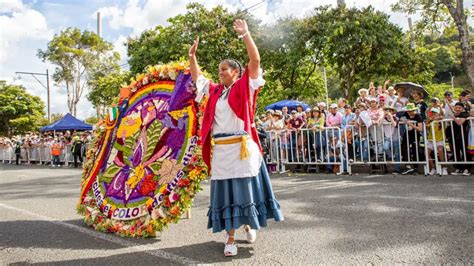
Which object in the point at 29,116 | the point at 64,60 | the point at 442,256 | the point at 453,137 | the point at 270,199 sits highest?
the point at 64,60

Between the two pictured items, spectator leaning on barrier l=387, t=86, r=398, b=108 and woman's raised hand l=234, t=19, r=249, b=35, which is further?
spectator leaning on barrier l=387, t=86, r=398, b=108

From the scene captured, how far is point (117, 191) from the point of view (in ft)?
17.7

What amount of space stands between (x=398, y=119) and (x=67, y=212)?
7757 millimetres

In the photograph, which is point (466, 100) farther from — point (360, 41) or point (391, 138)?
point (360, 41)

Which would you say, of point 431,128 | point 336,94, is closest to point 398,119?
point 431,128

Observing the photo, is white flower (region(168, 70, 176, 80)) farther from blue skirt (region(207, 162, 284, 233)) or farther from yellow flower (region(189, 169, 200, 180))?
blue skirt (region(207, 162, 284, 233))

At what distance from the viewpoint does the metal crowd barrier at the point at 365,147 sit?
9.54m

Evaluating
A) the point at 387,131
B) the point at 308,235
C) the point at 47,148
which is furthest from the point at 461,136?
the point at 47,148

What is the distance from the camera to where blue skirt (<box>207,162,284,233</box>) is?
4031 millimetres

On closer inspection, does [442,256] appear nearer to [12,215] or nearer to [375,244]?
[375,244]

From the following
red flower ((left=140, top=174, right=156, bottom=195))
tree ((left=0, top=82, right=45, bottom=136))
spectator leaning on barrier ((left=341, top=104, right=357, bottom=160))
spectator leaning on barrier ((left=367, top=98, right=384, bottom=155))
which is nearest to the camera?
red flower ((left=140, top=174, right=156, bottom=195))

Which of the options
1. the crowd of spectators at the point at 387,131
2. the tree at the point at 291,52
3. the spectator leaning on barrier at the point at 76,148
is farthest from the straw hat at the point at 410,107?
the spectator leaning on barrier at the point at 76,148

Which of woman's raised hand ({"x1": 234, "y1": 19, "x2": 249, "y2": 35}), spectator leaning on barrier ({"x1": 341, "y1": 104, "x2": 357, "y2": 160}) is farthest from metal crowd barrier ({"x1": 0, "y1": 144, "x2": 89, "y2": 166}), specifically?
woman's raised hand ({"x1": 234, "y1": 19, "x2": 249, "y2": 35})

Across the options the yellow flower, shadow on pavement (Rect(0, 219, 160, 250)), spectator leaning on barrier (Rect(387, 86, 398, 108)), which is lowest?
shadow on pavement (Rect(0, 219, 160, 250))
